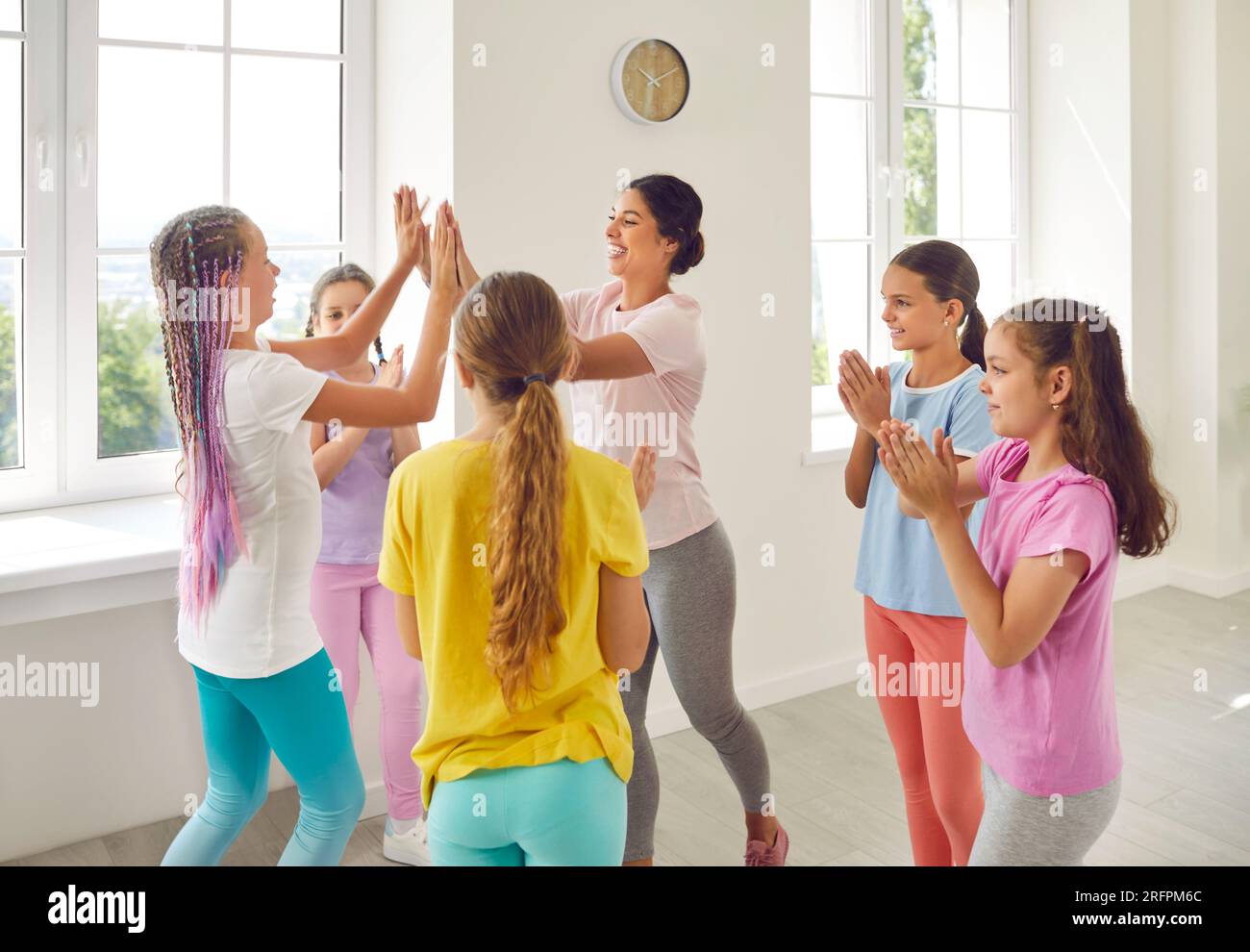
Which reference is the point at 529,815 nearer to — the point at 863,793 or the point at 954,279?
the point at 954,279

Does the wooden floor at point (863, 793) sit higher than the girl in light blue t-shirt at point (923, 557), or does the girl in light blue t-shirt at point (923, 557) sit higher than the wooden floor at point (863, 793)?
the girl in light blue t-shirt at point (923, 557)

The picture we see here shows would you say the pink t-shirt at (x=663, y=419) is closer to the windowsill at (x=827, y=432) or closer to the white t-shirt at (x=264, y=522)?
the white t-shirt at (x=264, y=522)

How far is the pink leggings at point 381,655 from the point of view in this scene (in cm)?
260

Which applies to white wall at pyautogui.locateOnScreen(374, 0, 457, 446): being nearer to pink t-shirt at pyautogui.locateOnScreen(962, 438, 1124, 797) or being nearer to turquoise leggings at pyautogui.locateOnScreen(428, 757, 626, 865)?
turquoise leggings at pyautogui.locateOnScreen(428, 757, 626, 865)

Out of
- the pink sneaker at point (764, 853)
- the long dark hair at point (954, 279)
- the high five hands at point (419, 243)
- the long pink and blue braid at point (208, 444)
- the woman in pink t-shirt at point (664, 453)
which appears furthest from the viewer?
the pink sneaker at point (764, 853)

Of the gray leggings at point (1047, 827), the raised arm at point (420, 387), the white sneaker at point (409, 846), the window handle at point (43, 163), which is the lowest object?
the white sneaker at point (409, 846)

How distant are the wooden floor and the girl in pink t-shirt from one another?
1.08 m

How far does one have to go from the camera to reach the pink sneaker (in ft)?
8.35

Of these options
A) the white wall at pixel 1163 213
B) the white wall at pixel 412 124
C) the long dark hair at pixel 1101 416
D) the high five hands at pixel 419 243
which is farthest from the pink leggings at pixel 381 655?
the white wall at pixel 1163 213

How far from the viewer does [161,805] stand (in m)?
2.77

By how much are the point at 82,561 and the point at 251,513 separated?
0.75m

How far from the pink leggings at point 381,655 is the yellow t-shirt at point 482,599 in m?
1.13

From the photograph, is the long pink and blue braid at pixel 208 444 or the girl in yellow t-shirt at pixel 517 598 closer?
the girl in yellow t-shirt at pixel 517 598

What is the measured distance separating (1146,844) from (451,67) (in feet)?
7.90
